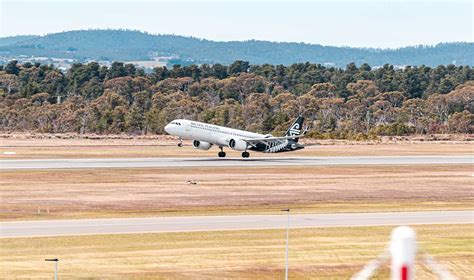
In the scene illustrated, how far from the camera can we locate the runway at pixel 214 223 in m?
37.5

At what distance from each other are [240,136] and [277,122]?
68102 millimetres

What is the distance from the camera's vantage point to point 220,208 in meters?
48.9

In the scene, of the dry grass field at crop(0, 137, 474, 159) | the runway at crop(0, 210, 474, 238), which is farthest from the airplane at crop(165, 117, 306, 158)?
the runway at crop(0, 210, 474, 238)

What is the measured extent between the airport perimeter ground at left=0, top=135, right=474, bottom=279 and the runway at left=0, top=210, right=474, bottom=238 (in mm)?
1625

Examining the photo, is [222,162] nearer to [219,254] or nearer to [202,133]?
[202,133]

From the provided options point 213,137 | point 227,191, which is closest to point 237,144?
point 213,137

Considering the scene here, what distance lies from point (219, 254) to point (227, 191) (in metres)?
27.2

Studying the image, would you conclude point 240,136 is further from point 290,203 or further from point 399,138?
point 399,138

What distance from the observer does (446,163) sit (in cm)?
8756

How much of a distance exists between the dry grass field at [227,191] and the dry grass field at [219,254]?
9.64 metres

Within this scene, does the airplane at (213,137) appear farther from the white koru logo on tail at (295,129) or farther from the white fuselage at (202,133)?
the white koru logo on tail at (295,129)

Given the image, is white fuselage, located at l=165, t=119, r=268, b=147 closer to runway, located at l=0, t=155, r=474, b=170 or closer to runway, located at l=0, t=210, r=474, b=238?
runway, located at l=0, t=155, r=474, b=170

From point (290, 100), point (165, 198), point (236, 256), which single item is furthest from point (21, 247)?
point (290, 100)

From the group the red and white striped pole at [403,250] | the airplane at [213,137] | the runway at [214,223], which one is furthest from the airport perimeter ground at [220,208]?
the red and white striped pole at [403,250]
